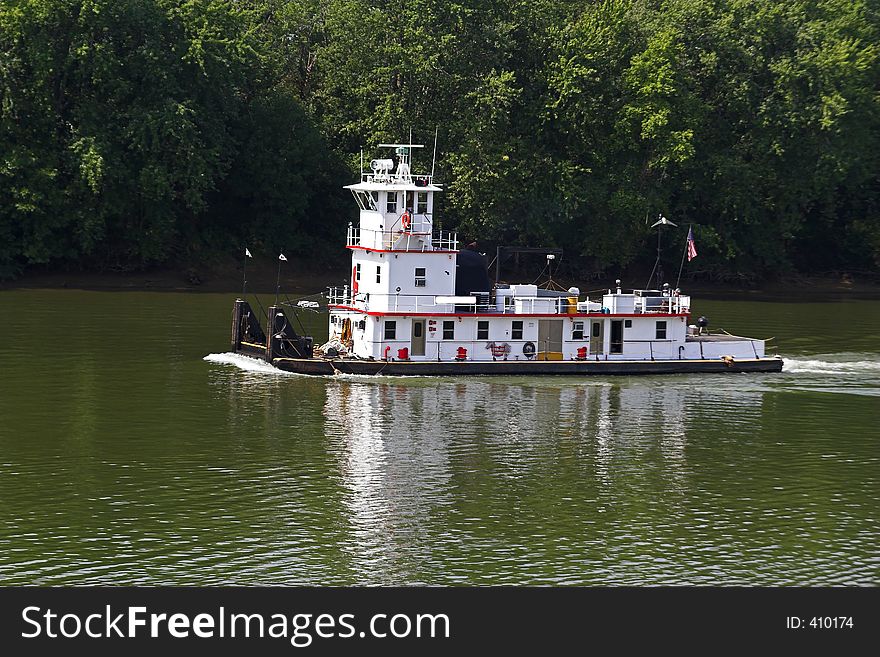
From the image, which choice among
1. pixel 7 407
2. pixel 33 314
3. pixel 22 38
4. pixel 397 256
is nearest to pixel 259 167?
pixel 22 38

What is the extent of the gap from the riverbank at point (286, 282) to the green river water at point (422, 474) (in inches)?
1096

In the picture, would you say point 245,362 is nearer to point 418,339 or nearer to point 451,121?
point 418,339

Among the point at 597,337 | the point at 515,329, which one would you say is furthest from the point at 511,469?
the point at 597,337

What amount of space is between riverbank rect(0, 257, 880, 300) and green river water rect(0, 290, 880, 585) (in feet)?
91.4

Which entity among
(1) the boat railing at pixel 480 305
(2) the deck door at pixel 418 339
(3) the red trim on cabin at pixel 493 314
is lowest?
(2) the deck door at pixel 418 339

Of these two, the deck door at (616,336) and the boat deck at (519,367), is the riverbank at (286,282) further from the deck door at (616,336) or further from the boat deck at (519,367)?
the deck door at (616,336)

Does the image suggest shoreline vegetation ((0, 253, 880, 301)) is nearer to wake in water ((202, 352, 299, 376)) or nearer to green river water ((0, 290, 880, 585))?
green river water ((0, 290, 880, 585))

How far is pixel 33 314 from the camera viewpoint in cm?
8212

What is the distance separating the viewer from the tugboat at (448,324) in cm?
6506

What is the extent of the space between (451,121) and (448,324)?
147 ft

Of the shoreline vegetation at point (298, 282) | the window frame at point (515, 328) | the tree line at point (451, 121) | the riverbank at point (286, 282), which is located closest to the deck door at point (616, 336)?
the window frame at point (515, 328)

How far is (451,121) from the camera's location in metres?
108

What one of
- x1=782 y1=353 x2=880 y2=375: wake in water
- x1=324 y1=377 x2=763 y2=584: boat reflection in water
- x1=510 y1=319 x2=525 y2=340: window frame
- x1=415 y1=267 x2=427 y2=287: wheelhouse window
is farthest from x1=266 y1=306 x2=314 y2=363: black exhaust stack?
x1=782 y1=353 x2=880 y2=375: wake in water

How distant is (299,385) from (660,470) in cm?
1947
